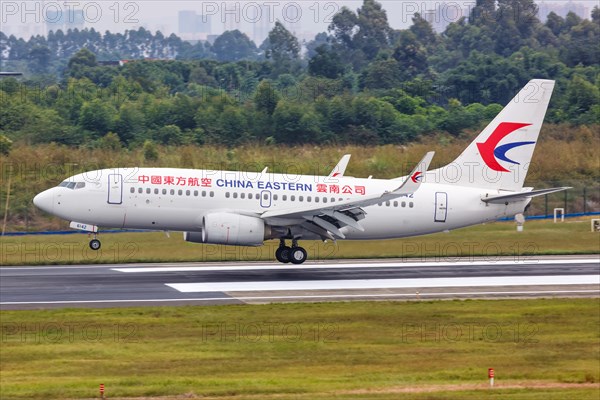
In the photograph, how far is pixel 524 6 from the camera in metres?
176

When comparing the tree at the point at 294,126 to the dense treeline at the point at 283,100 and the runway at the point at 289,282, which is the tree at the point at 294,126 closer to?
the dense treeline at the point at 283,100

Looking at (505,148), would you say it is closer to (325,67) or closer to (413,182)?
(413,182)

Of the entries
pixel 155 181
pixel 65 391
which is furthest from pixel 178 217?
pixel 65 391

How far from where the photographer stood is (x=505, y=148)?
4541 centimetres

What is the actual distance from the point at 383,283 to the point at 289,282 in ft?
11.7

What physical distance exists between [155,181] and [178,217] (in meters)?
1.70

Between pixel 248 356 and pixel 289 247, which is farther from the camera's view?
pixel 289 247

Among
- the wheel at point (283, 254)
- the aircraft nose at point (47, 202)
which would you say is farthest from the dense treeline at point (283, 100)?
the wheel at point (283, 254)

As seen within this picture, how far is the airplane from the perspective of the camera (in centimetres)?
4184

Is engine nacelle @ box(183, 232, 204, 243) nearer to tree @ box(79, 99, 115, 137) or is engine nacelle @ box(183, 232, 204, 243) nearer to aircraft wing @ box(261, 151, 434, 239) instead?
aircraft wing @ box(261, 151, 434, 239)

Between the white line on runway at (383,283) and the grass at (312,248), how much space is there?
721cm

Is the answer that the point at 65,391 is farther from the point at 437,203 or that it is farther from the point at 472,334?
the point at 437,203

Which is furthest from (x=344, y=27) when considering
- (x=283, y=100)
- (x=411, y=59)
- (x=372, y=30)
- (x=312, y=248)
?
(x=312, y=248)

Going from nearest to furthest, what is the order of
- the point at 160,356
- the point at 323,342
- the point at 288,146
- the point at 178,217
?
the point at 160,356, the point at 323,342, the point at 178,217, the point at 288,146
